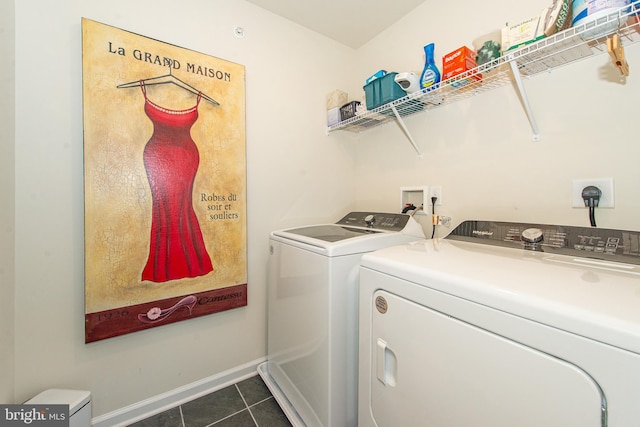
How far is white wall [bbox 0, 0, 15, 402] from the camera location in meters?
1.06

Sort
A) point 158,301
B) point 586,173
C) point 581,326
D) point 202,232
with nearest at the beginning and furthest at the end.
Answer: point 581,326
point 586,173
point 158,301
point 202,232

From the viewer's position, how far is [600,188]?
1.06 m

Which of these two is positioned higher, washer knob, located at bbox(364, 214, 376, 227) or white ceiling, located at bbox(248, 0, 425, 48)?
white ceiling, located at bbox(248, 0, 425, 48)

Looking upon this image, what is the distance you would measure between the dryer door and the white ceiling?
74.2 inches

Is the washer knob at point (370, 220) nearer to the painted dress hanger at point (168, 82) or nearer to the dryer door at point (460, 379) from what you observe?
the dryer door at point (460, 379)

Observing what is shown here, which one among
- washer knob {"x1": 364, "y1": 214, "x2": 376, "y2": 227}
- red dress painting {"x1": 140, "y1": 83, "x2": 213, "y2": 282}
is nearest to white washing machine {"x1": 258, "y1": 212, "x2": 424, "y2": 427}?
washer knob {"x1": 364, "y1": 214, "x2": 376, "y2": 227}

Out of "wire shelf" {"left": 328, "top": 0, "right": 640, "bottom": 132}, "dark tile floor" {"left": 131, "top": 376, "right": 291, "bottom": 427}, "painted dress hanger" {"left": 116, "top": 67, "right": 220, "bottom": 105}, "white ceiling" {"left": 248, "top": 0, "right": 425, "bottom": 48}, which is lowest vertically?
"dark tile floor" {"left": 131, "top": 376, "right": 291, "bottom": 427}

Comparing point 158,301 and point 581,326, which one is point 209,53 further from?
point 581,326

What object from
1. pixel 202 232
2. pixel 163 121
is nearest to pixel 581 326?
pixel 202 232

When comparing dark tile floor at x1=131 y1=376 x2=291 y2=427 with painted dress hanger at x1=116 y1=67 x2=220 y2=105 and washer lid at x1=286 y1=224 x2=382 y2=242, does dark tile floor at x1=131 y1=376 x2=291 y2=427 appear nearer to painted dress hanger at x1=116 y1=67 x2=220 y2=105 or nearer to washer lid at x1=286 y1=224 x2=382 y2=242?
washer lid at x1=286 y1=224 x2=382 y2=242

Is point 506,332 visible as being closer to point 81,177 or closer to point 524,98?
point 524,98

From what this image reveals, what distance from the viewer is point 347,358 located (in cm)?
118

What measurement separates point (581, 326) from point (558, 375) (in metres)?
0.12

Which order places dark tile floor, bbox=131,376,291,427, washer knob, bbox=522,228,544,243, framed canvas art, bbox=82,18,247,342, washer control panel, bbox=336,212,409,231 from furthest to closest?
washer control panel, bbox=336,212,409,231
dark tile floor, bbox=131,376,291,427
framed canvas art, bbox=82,18,247,342
washer knob, bbox=522,228,544,243
